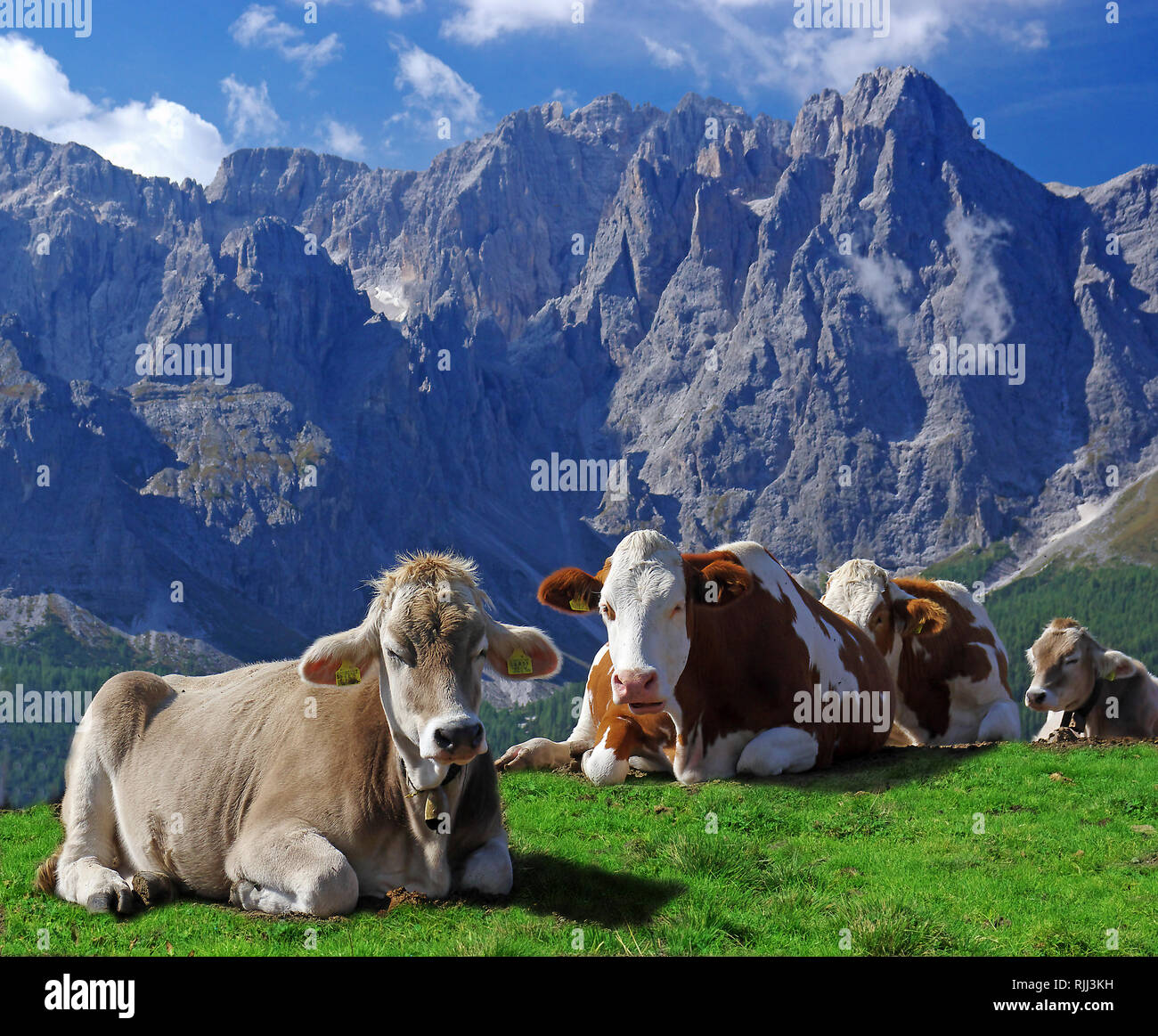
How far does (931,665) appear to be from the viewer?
16.0 m

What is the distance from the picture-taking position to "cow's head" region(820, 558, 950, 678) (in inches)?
607

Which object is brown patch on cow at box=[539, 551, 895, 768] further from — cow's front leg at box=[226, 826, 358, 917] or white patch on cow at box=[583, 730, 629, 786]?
cow's front leg at box=[226, 826, 358, 917]

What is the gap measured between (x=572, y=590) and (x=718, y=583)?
1.65 metres

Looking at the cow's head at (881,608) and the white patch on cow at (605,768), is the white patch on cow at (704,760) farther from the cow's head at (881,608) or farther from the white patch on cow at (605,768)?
the cow's head at (881,608)

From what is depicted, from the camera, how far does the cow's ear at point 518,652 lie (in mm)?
7812

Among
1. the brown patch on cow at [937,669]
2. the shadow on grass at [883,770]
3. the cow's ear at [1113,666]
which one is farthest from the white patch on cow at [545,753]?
the cow's ear at [1113,666]

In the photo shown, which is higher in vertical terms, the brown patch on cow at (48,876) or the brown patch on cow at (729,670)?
the brown patch on cow at (729,670)

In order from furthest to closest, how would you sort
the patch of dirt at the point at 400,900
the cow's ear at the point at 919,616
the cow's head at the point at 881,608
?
1. the cow's head at the point at 881,608
2. the cow's ear at the point at 919,616
3. the patch of dirt at the point at 400,900

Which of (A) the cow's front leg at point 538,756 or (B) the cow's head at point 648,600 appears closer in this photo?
(B) the cow's head at point 648,600

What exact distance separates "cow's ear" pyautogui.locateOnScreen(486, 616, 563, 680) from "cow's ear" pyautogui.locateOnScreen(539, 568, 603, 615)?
4086mm

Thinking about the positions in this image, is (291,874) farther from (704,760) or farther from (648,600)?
(704,760)

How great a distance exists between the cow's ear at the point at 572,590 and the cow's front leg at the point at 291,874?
16.2ft
